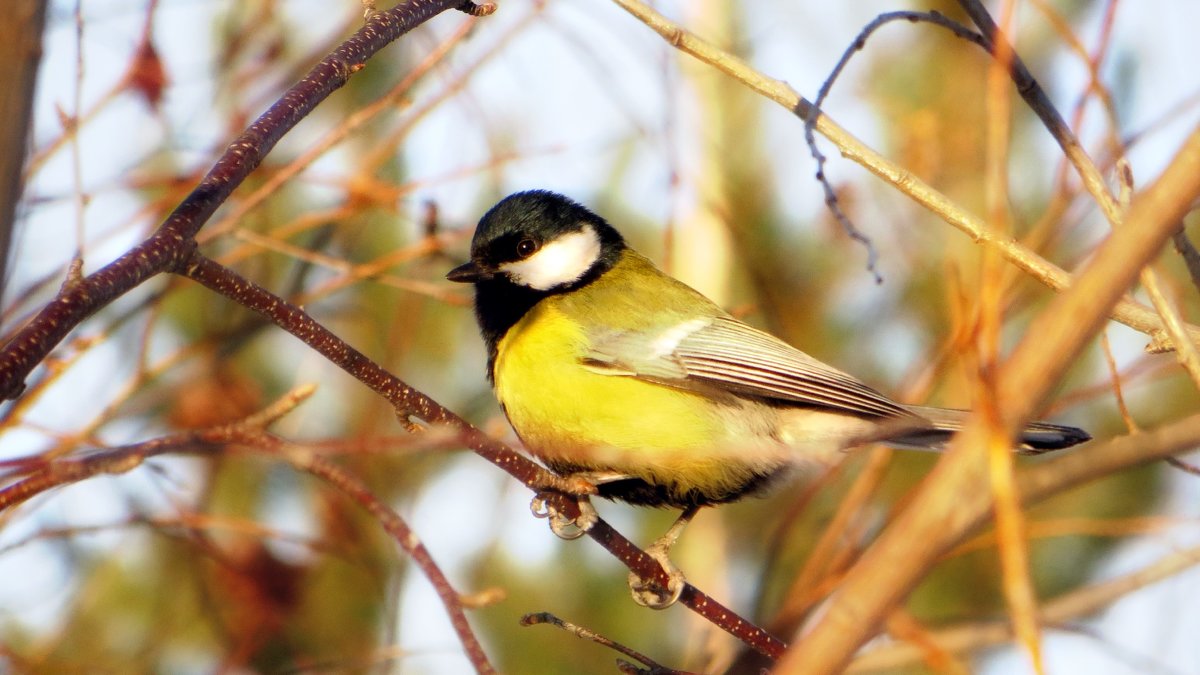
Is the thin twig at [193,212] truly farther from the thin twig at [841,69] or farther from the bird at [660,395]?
the bird at [660,395]

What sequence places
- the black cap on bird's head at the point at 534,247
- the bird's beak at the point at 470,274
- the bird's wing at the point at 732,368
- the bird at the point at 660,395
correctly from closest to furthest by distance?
the bird at the point at 660,395, the bird's wing at the point at 732,368, the bird's beak at the point at 470,274, the black cap on bird's head at the point at 534,247

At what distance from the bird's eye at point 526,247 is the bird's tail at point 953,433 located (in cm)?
130

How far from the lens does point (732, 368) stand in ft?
11.2

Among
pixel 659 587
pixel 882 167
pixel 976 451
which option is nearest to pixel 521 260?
pixel 659 587

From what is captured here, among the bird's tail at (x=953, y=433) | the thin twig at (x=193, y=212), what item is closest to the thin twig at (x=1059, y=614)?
the bird's tail at (x=953, y=433)

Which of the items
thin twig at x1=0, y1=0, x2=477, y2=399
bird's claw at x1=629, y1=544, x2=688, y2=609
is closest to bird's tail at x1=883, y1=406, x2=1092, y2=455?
bird's claw at x1=629, y1=544, x2=688, y2=609

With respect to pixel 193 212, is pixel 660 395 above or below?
above

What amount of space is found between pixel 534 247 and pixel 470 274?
0.26 metres

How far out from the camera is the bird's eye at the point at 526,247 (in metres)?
3.82

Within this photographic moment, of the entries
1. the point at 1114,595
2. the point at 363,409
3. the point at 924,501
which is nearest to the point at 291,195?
the point at 363,409

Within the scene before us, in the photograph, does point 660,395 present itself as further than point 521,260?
No

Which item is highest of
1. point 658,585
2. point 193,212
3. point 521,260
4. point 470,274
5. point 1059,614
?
point 521,260

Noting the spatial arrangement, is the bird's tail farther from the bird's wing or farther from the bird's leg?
the bird's leg

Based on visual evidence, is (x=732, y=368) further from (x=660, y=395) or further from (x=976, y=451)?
(x=976, y=451)
